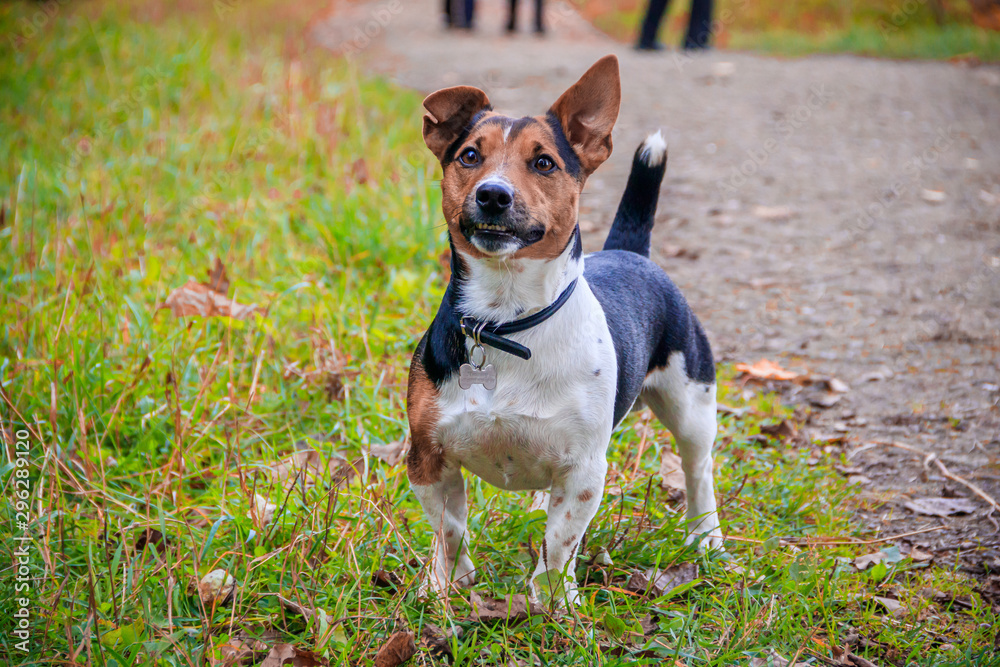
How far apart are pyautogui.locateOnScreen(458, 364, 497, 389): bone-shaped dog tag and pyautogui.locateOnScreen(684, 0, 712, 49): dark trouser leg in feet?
30.9

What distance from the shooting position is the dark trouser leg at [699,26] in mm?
10094

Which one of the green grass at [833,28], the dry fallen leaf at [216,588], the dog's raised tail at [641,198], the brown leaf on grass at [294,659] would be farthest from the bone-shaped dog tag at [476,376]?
the green grass at [833,28]

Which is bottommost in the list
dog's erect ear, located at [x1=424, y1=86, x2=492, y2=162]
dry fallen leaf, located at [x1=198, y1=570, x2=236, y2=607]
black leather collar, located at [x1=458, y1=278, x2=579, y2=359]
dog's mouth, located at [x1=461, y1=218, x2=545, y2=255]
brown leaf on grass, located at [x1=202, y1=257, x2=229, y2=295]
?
dry fallen leaf, located at [x1=198, y1=570, x2=236, y2=607]

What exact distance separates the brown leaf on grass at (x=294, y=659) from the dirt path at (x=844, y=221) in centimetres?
209

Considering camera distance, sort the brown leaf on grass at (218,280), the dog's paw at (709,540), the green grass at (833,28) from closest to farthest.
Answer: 1. the dog's paw at (709,540)
2. the brown leaf on grass at (218,280)
3. the green grass at (833,28)

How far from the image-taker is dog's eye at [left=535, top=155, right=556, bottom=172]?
218 centimetres

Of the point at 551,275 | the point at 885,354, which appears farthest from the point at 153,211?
the point at 885,354

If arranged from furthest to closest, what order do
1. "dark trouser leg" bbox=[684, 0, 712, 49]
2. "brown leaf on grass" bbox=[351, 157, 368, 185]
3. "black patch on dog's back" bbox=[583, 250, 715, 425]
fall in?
"dark trouser leg" bbox=[684, 0, 712, 49] → "brown leaf on grass" bbox=[351, 157, 368, 185] → "black patch on dog's back" bbox=[583, 250, 715, 425]

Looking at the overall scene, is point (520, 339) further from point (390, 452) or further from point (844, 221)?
point (844, 221)

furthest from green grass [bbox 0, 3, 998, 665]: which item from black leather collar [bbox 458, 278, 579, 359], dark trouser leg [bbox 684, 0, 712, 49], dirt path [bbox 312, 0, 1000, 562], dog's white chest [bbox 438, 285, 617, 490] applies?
dark trouser leg [bbox 684, 0, 712, 49]

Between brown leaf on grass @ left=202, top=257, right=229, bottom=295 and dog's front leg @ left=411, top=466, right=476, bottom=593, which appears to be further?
brown leaf on grass @ left=202, top=257, right=229, bottom=295

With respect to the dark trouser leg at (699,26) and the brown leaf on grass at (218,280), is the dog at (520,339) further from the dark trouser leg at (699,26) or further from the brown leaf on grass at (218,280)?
the dark trouser leg at (699,26)

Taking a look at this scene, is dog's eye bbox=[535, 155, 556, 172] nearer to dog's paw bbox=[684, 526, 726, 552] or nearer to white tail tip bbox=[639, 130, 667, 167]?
white tail tip bbox=[639, 130, 667, 167]

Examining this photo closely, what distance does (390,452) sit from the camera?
116 inches
